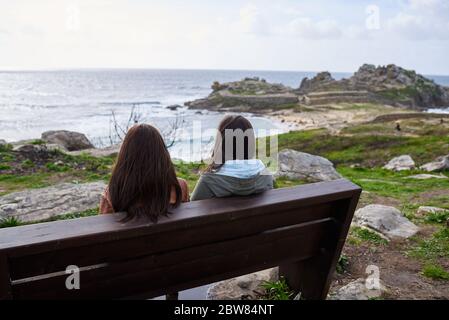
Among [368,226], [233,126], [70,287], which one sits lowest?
[368,226]

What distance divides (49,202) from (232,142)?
444 centimetres

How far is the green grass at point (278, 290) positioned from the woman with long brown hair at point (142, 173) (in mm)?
1586

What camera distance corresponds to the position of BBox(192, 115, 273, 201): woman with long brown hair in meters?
2.79

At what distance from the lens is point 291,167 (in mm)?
11211

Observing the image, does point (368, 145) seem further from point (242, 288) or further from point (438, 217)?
point (242, 288)

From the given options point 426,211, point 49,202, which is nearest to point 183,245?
point 49,202

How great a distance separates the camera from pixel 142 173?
251 cm

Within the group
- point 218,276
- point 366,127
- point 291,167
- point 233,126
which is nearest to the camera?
point 218,276

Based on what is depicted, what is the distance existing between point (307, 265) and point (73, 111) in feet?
183

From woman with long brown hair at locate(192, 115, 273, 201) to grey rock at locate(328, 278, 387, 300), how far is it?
1.43 meters

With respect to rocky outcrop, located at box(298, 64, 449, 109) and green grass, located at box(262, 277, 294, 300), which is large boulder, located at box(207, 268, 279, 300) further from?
rocky outcrop, located at box(298, 64, 449, 109)

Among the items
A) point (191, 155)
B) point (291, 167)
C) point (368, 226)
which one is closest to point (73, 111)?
point (191, 155)

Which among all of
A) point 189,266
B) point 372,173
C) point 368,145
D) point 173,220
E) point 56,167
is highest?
point 173,220
